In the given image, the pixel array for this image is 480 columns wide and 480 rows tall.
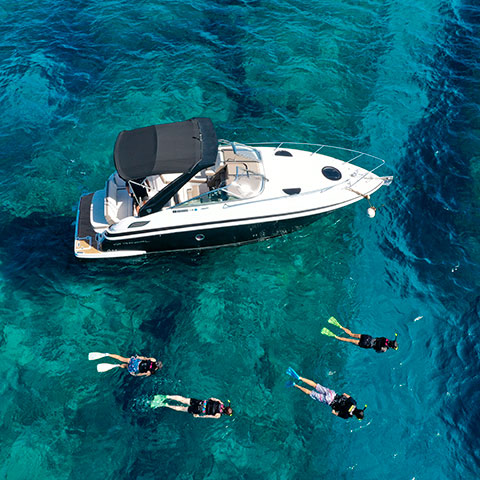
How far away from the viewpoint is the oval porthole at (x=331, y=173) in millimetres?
15000

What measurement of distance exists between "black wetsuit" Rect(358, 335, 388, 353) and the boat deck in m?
8.78

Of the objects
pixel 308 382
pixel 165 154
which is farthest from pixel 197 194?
pixel 308 382

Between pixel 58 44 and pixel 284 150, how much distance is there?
14.7 meters

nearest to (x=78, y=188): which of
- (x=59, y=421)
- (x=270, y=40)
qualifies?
(x=59, y=421)

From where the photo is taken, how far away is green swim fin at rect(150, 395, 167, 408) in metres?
11.9

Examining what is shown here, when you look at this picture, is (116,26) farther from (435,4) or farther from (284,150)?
(435,4)

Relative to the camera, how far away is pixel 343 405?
11.5m

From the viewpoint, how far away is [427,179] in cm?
1711

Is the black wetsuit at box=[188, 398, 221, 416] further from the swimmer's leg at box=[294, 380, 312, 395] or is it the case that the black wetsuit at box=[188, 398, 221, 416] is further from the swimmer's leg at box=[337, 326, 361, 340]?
the swimmer's leg at box=[337, 326, 361, 340]

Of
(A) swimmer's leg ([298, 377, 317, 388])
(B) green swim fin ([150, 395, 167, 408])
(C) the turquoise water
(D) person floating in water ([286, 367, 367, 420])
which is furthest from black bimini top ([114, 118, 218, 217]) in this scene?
(A) swimmer's leg ([298, 377, 317, 388])

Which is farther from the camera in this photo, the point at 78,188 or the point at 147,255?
the point at 78,188

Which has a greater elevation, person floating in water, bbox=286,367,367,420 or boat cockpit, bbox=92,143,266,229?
boat cockpit, bbox=92,143,266,229

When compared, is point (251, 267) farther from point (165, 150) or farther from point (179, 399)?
point (179, 399)

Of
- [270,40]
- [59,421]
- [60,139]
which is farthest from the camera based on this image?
[270,40]
